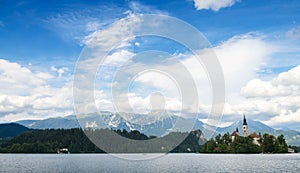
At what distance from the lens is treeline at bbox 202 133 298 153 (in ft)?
572

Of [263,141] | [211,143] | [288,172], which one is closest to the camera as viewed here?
[288,172]

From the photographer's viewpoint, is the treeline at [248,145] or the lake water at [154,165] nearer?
the lake water at [154,165]

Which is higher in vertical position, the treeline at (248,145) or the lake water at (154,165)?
the treeline at (248,145)

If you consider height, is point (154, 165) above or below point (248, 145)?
below

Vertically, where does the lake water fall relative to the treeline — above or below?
below

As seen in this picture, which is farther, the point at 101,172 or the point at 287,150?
the point at 287,150

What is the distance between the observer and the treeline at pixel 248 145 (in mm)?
174250

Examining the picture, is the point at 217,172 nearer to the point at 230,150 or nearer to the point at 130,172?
the point at 130,172

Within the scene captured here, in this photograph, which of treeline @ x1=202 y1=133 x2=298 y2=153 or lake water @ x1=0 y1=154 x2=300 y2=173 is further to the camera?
treeline @ x1=202 y1=133 x2=298 y2=153

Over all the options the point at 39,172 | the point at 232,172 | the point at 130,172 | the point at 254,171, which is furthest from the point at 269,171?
the point at 39,172

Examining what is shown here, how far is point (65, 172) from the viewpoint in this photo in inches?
2527

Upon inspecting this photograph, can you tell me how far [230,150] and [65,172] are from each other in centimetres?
13182

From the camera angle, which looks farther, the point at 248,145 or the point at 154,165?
the point at 248,145

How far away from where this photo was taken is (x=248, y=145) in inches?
7023
